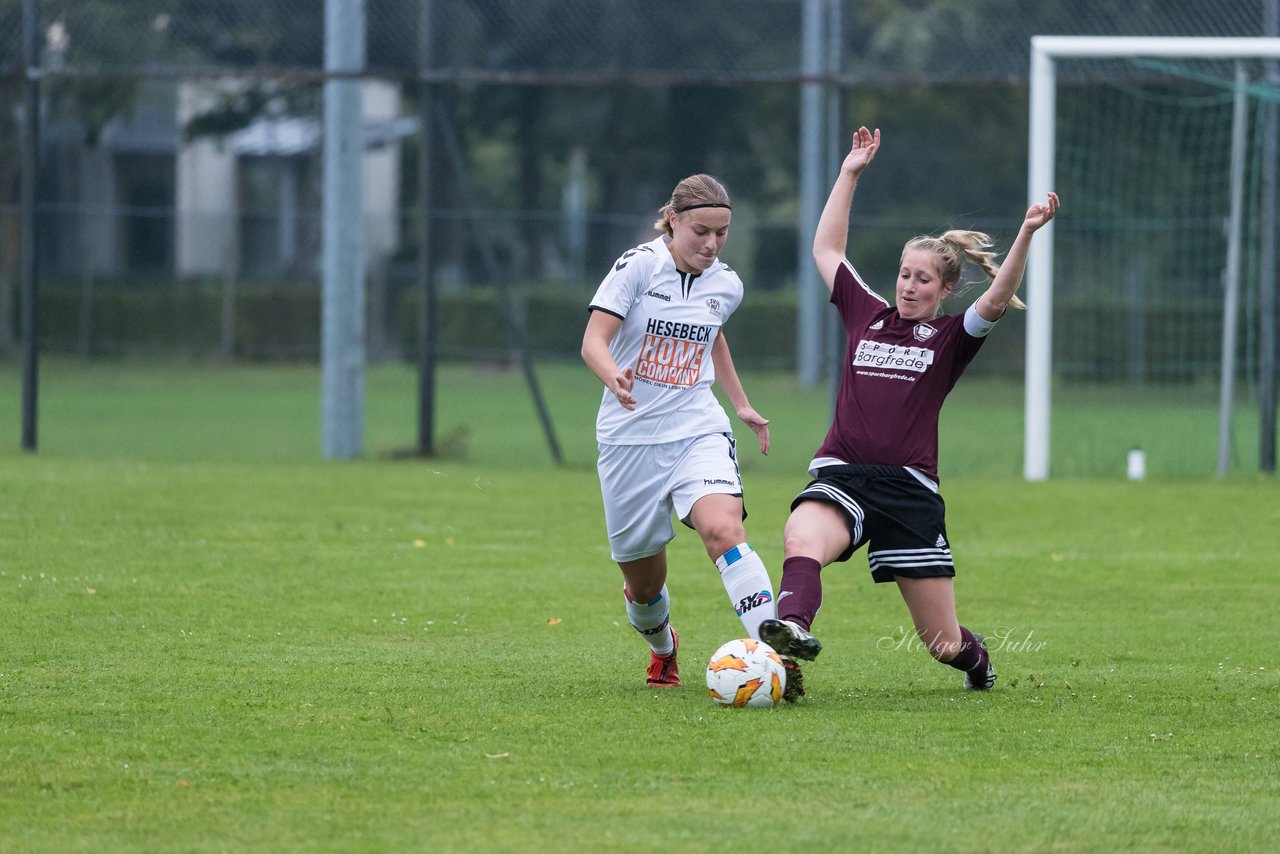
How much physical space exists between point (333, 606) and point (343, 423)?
751 centimetres

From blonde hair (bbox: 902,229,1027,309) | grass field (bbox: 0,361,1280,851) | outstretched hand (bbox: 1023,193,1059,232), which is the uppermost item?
outstretched hand (bbox: 1023,193,1059,232)

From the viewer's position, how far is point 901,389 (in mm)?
6121

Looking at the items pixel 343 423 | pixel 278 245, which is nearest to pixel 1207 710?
pixel 343 423

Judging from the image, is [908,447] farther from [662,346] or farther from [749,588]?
[662,346]

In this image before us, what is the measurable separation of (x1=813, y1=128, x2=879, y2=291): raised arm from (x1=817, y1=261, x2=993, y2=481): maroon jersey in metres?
0.35

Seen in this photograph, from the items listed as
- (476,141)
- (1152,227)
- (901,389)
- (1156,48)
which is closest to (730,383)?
(901,389)

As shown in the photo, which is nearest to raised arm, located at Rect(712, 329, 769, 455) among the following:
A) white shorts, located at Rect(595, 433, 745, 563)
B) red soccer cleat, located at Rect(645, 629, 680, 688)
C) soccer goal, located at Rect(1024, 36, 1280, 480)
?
white shorts, located at Rect(595, 433, 745, 563)

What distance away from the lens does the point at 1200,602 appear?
855 cm

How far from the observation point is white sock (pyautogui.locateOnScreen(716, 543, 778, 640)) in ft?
19.1

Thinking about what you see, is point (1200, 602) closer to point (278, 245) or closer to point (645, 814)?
point (645, 814)

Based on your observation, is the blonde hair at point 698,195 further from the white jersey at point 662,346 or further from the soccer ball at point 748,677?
the soccer ball at point 748,677

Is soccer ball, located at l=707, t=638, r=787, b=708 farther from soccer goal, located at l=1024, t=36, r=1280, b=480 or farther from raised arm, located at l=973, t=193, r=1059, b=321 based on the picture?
soccer goal, located at l=1024, t=36, r=1280, b=480

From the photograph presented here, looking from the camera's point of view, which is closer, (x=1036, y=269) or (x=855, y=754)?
(x=855, y=754)

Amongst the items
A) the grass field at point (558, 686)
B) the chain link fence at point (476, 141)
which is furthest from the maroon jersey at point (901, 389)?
the chain link fence at point (476, 141)
